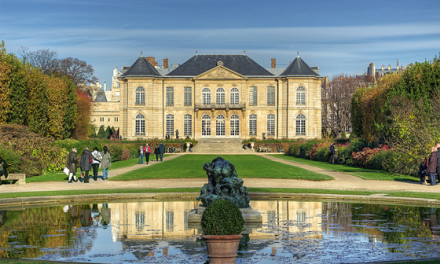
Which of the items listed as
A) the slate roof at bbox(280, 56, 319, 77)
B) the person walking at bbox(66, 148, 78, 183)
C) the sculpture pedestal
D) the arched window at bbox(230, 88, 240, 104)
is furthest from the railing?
the sculpture pedestal

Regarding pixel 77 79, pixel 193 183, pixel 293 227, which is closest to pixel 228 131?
pixel 77 79

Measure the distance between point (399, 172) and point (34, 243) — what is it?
20685mm

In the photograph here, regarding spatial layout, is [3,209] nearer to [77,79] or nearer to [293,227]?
[293,227]

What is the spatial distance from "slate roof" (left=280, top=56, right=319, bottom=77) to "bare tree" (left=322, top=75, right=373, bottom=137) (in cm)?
930

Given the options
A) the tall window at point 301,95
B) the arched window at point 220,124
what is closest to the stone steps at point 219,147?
the arched window at point 220,124

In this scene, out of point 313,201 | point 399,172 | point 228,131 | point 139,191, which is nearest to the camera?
point 313,201

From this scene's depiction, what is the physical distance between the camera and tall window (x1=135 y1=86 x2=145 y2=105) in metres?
70.4

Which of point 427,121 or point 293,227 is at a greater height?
point 427,121

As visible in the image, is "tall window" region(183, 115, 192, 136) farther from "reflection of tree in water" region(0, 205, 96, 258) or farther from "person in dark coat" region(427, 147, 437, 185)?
"reflection of tree in water" region(0, 205, 96, 258)

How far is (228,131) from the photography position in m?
71.1

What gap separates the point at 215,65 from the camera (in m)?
72.6

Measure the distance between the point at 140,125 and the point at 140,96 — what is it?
3.41m

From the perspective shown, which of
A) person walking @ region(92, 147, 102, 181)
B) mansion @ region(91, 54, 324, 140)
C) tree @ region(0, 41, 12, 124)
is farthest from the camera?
mansion @ region(91, 54, 324, 140)

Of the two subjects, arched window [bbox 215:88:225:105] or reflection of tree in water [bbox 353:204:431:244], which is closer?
reflection of tree in water [bbox 353:204:431:244]
